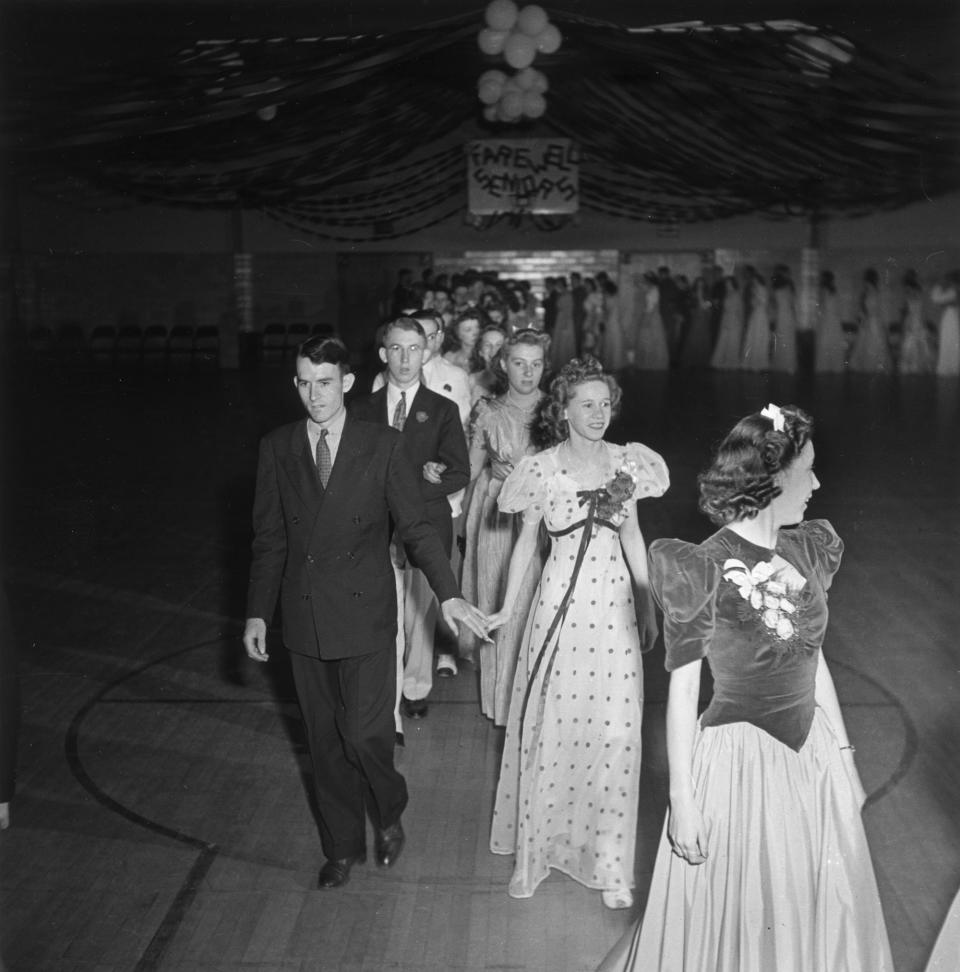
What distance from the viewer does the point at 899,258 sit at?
22.5m

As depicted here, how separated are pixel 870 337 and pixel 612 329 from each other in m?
4.28

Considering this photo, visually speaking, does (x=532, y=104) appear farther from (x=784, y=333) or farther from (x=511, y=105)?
(x=784, y=333)

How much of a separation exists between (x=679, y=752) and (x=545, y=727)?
3.87 ft

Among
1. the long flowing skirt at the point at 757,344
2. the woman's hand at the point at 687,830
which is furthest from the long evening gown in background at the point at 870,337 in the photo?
the woman's hand at the point at 687,830

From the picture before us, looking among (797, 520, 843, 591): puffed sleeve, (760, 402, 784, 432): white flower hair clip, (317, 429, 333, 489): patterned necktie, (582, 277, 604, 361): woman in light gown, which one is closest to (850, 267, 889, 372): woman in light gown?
(582, 277, 604, 361): woman in light gown

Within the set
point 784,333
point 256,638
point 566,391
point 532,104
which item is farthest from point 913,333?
point 256,638

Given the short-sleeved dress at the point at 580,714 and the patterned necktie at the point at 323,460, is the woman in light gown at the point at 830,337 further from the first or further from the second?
the patterned necktie at the point at 323,460

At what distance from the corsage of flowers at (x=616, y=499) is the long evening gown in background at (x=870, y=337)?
18.0 m

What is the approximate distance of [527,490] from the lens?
4.16m

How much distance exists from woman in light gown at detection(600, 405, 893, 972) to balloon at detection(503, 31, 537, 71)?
29.1 feet

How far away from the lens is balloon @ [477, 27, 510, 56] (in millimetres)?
11078

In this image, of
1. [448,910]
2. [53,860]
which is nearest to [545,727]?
[448,910]

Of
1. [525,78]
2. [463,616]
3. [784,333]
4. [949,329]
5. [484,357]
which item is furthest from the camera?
[784,333]

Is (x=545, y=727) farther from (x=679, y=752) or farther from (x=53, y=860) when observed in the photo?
(x=53, y=860)
